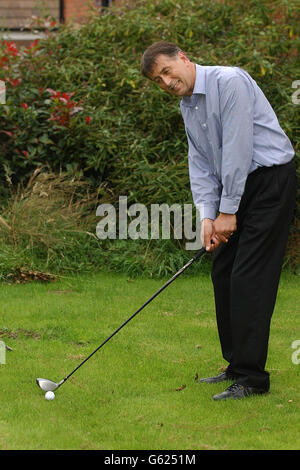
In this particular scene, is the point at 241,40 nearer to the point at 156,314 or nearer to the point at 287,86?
the point at 287,86

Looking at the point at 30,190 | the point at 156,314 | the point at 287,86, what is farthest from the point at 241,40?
the point at 156,314

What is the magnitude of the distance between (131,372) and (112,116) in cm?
418

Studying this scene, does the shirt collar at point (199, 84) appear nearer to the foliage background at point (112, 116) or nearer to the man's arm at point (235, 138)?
the man's arm at point (235, 138)

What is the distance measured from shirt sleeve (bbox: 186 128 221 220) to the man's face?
33 centimetres

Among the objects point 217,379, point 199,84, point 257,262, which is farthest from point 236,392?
point 199,84

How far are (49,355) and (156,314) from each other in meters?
1.25

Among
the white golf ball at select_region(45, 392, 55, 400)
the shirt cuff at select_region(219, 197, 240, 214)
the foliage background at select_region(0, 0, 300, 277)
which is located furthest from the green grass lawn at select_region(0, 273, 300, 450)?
the shirt cuff at select_region(219, 197, 240, 214)

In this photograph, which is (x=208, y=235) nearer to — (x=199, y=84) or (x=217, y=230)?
(x=217, y=230)

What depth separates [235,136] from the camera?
13.1ft

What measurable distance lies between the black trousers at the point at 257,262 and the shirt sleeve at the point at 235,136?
13 centimetres

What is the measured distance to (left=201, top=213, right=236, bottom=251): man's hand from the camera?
13.5 ft

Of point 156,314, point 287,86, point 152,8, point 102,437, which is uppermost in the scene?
→ point 152,8

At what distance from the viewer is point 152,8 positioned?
9078 mm

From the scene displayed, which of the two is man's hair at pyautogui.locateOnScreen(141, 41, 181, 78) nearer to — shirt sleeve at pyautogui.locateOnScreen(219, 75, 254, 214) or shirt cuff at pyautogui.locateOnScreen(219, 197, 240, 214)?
shirt sleeve at pyautogui.locateOnScreen(219, 75, 254, 214)
